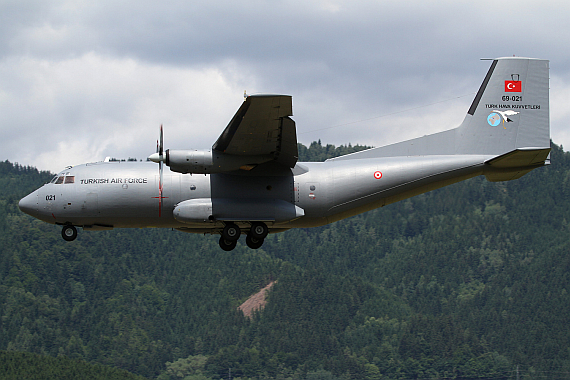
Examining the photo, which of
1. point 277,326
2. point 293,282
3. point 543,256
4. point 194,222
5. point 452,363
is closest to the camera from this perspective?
point 194,222

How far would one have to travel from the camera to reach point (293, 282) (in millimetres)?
181000

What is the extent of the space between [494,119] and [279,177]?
840 cm

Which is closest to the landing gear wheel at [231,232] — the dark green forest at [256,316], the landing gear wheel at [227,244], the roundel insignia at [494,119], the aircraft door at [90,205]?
the landing gear wheel at [227,244]

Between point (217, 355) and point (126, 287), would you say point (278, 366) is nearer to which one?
point (217, 355)

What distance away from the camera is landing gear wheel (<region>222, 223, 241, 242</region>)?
27.2m

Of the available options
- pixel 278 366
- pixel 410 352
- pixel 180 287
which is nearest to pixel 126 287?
pixel 180 287

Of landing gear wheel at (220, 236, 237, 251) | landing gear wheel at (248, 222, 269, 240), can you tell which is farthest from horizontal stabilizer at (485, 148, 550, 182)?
landing gear wheel at (220, 236, 237, 251)

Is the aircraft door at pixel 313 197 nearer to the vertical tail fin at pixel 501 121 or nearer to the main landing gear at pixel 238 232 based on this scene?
the main landing gear at pixel 238 232

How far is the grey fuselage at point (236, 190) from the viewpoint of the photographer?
88.2 ft

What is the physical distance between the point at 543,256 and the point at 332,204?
178 m

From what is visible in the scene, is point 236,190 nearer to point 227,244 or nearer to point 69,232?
point 227,244

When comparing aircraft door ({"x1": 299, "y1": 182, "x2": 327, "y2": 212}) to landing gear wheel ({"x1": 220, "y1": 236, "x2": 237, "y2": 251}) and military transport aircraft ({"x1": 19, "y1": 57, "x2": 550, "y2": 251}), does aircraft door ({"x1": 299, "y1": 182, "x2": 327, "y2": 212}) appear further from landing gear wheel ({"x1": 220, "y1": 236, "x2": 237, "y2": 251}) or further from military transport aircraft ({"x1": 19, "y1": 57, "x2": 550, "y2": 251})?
landing gear wheel ({"x1": 220, "y1": 236, "x2": 237, "y2": 251})

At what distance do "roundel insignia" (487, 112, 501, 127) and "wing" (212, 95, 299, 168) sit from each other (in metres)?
7.71

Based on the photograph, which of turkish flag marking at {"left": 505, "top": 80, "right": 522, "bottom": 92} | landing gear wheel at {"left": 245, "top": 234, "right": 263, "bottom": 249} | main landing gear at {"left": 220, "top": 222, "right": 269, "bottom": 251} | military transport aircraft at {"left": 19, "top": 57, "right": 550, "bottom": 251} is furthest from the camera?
turkish flag marking at {"left": 505, "top": 80, "right": 522, "bottom": 92}
